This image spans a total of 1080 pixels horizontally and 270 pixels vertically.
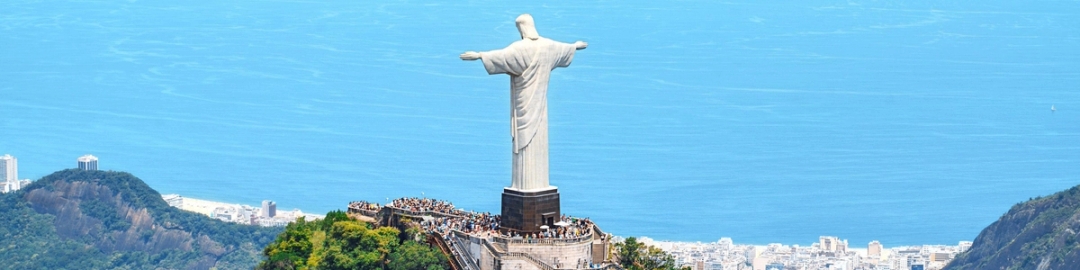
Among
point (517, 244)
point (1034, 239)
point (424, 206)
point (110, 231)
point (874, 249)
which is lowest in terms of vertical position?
point (517, 244)

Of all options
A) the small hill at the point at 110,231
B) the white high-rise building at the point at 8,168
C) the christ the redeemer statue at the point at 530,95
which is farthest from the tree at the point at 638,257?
the white high-rise building at the point at 8,168

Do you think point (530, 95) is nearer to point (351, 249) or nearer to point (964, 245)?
point (351, 249)

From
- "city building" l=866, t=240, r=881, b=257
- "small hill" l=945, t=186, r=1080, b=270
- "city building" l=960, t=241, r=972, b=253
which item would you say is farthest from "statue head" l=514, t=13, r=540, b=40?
"city building" l=866, t=240, r=881, b=257

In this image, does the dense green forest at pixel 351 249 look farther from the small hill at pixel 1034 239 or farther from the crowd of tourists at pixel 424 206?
the small hill at pixel 1034 239

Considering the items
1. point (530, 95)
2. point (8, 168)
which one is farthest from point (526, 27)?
point (8, 168)

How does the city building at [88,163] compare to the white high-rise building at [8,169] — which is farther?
the white high-rise building at [8,169]

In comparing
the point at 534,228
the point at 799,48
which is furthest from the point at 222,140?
the point at 534,228
